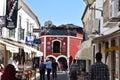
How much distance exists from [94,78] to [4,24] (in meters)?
15.1

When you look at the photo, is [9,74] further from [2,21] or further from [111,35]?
[2,21]

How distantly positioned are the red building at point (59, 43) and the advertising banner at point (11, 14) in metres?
43.7

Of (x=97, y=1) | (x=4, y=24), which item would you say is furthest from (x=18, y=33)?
(x=4, y=24)

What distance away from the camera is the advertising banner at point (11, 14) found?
27.1 m

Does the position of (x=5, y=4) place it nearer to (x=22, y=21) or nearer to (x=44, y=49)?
(x=22, y=21)

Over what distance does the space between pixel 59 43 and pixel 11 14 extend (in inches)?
1819

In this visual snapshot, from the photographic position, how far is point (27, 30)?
44344 mm

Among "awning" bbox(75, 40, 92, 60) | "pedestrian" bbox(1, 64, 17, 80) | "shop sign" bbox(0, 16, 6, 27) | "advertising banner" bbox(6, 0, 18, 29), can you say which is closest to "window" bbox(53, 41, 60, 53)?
"awning" bbox(75, 40, 92, 60)

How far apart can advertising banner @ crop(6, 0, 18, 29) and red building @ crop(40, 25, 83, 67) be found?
143 feet

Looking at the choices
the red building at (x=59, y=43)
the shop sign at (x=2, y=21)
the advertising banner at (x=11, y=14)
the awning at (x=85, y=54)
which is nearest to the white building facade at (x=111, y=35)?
the awning at (x=85, y=54)

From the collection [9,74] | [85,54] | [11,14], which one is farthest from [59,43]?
[9,74]

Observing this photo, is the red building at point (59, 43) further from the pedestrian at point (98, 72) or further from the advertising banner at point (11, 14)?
the pedestrian at point (98, 72)

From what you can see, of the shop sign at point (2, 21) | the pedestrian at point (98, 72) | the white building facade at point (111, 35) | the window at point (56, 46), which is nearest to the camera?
the pedestrian at point (98, 72)

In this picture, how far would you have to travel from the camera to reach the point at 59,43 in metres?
74.3
